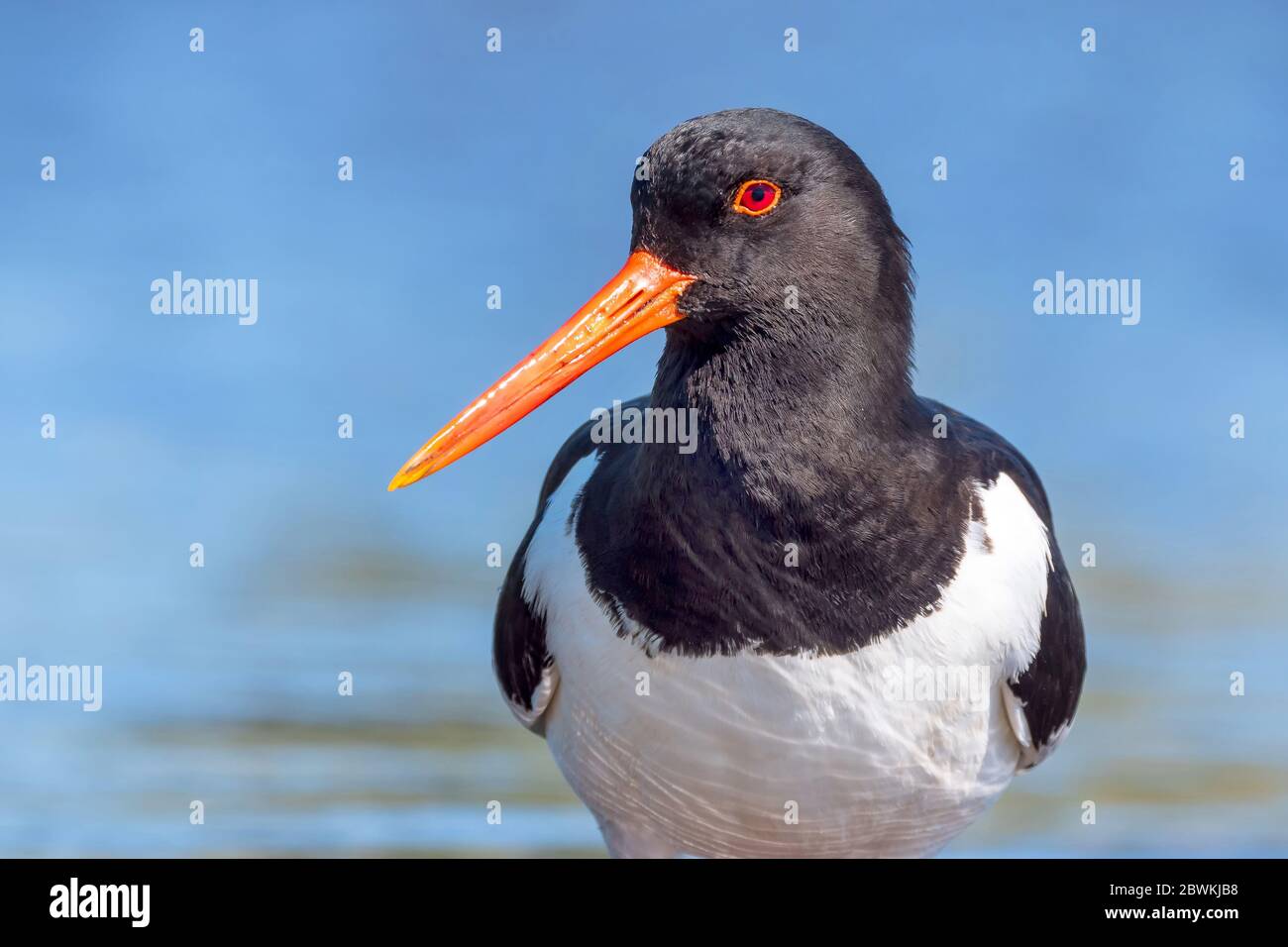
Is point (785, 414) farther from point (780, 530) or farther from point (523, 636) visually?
point (523, 636)

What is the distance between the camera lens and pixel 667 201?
3.15 metres

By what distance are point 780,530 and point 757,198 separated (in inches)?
27.4

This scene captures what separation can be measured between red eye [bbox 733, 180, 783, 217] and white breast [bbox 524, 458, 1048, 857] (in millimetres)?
825

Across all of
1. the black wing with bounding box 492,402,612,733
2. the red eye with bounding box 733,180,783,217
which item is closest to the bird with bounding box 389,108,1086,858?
the red eye with bounding box 733,180,783,217

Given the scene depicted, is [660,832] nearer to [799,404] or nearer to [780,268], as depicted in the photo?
[799,404]

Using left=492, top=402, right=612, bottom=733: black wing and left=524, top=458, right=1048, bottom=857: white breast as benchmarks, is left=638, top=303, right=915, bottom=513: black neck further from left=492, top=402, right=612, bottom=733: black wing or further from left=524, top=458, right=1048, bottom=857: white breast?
left=492, top=402, right=612, bottom=733: black wing

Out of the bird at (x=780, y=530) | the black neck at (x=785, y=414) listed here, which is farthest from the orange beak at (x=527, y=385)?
the black neck at (x=785, y=414)

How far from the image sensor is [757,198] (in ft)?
10.3

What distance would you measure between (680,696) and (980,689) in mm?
664

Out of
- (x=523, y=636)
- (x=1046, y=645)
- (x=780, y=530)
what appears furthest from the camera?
(x=523, y=636)

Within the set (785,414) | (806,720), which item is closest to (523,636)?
(806,720)

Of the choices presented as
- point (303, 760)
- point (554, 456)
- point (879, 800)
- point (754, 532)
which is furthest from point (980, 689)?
point (303, 760)

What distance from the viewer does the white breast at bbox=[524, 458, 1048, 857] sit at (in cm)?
314

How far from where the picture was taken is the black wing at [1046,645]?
3463mm
